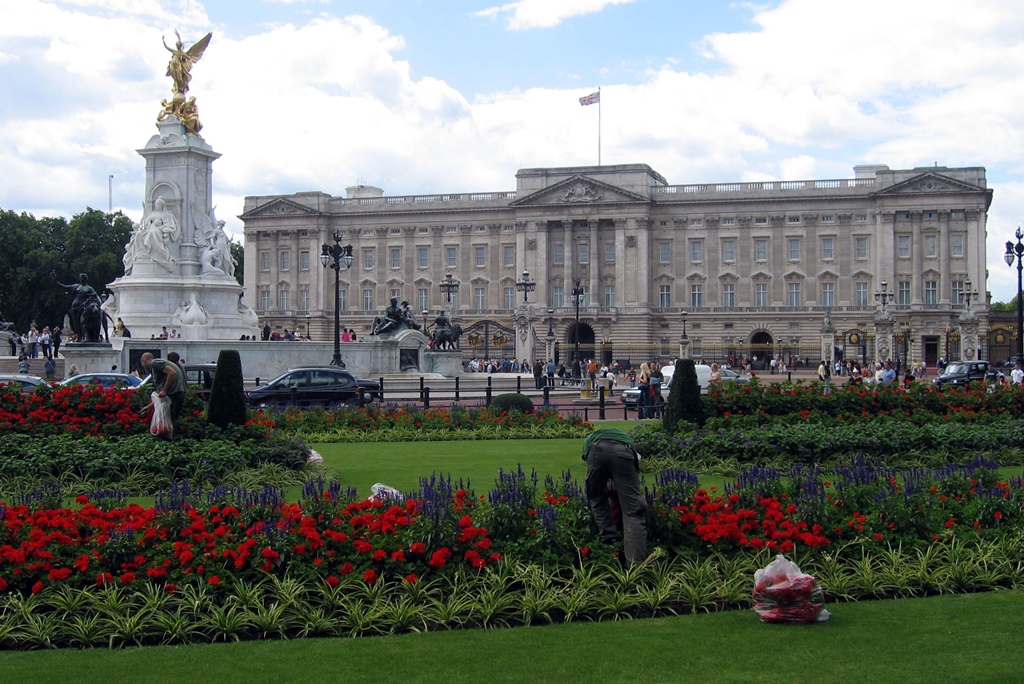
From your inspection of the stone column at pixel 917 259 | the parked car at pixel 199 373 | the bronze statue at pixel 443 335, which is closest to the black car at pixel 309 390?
the parked car at pixel 199 373

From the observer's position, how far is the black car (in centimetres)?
2925

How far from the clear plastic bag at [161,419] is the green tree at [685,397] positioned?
26.9 ft

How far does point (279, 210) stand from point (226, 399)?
87.6m

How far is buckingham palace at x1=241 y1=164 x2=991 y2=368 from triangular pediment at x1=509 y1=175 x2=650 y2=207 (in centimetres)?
11

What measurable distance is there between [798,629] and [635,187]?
Result: 89192 millimetres

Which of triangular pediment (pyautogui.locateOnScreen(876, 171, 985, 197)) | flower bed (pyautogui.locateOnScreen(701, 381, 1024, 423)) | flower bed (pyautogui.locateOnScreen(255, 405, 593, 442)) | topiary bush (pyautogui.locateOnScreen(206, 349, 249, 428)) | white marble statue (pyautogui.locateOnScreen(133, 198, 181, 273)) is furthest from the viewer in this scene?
triangular pediment (pyautogui.locateOnScreen(876, 171, 985, 197))

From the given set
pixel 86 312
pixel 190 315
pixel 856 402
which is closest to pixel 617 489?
pixel 856 402

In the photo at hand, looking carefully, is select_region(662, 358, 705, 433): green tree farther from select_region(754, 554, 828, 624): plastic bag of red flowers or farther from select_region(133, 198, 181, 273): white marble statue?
select_region(133, 198, 181, 273): white marble statue

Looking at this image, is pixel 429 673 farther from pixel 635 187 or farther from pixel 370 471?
pixel 635 187

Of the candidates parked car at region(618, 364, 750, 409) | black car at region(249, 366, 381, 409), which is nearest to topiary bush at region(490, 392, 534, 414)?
black car at region(249, 366, 381, 409)

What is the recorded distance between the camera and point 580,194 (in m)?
96.5

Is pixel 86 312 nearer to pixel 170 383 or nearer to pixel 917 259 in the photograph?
pixel 170 383

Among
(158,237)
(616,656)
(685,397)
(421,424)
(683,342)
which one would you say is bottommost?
(616,656)

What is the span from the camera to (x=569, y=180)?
96125 mm
